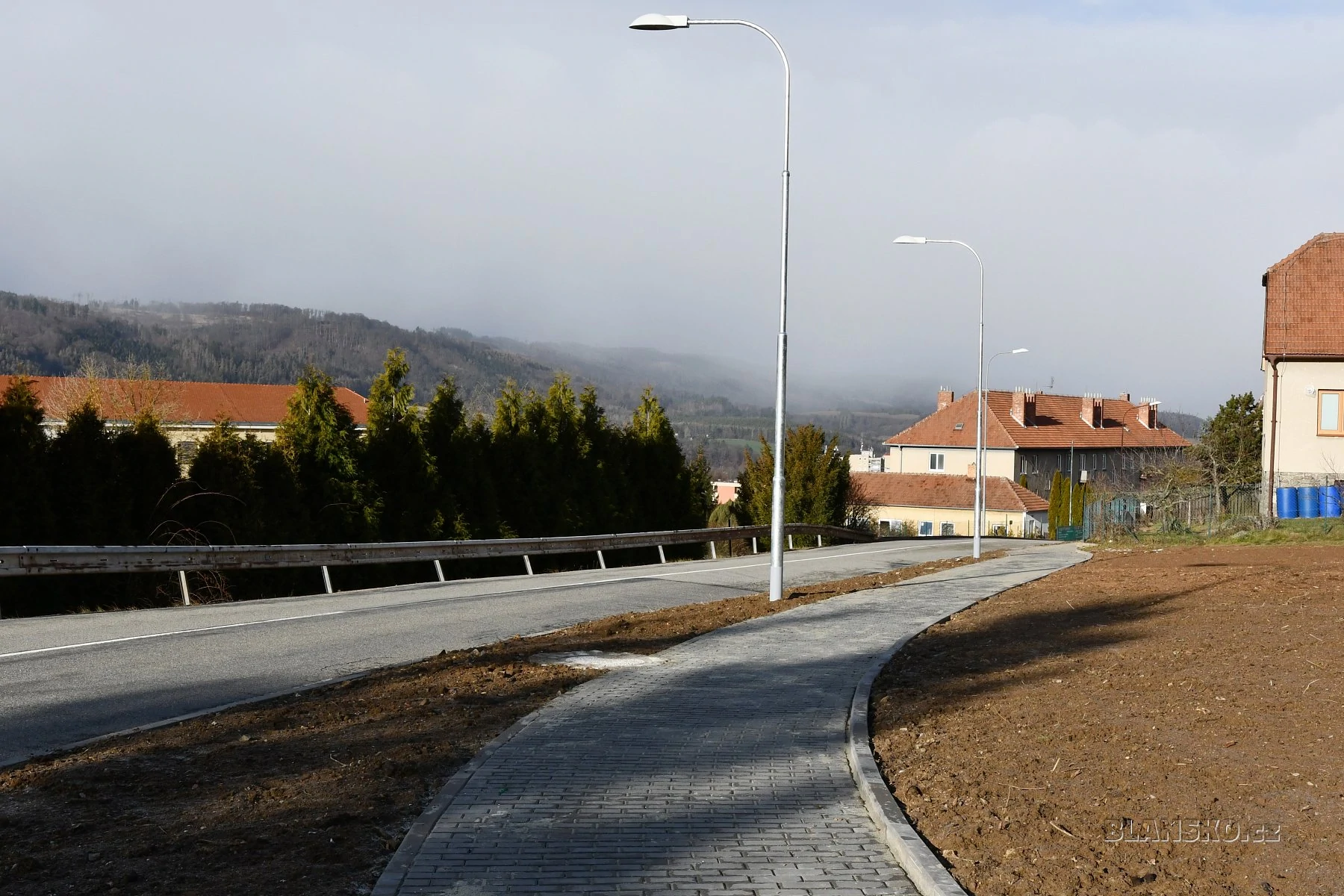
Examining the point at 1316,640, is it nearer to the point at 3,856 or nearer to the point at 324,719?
the point at 324,719

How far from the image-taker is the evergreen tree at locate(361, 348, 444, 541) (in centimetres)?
2522

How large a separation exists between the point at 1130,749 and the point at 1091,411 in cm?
10435

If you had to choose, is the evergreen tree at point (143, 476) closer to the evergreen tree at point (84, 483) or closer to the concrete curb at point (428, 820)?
the evergreen tree at point (84, 483)

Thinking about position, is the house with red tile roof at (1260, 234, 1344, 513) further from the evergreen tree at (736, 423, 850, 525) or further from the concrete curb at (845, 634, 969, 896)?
the concrete curb at (845, 634, 969, 896)

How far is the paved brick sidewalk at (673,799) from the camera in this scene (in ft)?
16.8

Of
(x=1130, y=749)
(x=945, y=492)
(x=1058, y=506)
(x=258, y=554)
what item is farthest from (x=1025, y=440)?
(x=1130, y=749)

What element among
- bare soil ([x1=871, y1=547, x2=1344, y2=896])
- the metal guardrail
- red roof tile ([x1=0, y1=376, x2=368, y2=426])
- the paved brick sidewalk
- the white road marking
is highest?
red roof tile ([x1=0, y1=376, x2=368, y2=426])

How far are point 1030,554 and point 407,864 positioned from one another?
2690 cm

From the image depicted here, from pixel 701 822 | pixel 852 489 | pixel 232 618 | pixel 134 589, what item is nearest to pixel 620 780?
pixel 701 822

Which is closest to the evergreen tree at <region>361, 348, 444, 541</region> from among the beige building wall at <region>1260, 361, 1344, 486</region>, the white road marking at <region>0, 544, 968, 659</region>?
the white road marking at <region>0, 544, 968, 659</region>

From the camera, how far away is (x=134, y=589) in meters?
18.3

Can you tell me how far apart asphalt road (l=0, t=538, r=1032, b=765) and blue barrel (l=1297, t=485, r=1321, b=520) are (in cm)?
2261

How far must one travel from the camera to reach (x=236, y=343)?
6747 inches

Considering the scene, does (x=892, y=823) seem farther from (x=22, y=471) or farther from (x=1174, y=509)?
(x=1174, y=509)
